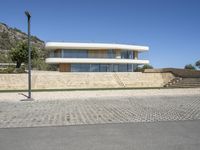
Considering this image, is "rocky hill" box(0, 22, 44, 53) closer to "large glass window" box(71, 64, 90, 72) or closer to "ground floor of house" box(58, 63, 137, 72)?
"ground floor of house" box(58, 63, 137, 72)

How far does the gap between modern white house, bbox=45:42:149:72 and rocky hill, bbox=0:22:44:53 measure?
208ft

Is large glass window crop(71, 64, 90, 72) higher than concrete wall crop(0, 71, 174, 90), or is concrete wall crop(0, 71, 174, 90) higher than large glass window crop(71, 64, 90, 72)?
large glass window crop(71, 64, 90, 72)

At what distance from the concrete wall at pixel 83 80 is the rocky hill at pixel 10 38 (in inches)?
2913

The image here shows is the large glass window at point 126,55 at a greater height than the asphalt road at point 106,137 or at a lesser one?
greater

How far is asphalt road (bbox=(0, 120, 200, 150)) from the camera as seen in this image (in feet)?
21.5

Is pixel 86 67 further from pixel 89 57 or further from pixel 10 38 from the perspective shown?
pixel 10 38

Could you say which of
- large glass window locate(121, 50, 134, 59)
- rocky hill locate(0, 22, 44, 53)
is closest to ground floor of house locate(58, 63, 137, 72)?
large glass window locate(121, 50, 134, 59)

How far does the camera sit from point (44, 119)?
Result: 1026 centimetres

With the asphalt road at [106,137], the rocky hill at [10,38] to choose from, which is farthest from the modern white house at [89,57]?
the rocky hill at [10,38]

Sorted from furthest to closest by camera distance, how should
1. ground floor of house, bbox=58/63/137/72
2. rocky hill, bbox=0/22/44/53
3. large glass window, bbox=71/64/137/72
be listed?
rocky hill, bbox=0/22/44/53 → large glass window, bbox=71/64/137/72 → ground floor of house, bbox=58/63/137/72

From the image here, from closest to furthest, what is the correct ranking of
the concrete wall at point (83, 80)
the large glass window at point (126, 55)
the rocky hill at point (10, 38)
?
the concrete wall at point (83, 80)
the large glass window at point (126, 55)
the rocky hill at point (10, 38)

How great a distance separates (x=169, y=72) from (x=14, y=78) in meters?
21.6

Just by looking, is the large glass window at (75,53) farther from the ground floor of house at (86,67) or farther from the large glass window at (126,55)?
the large glass window at (126,55)

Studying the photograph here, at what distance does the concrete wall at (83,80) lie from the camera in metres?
31.9
